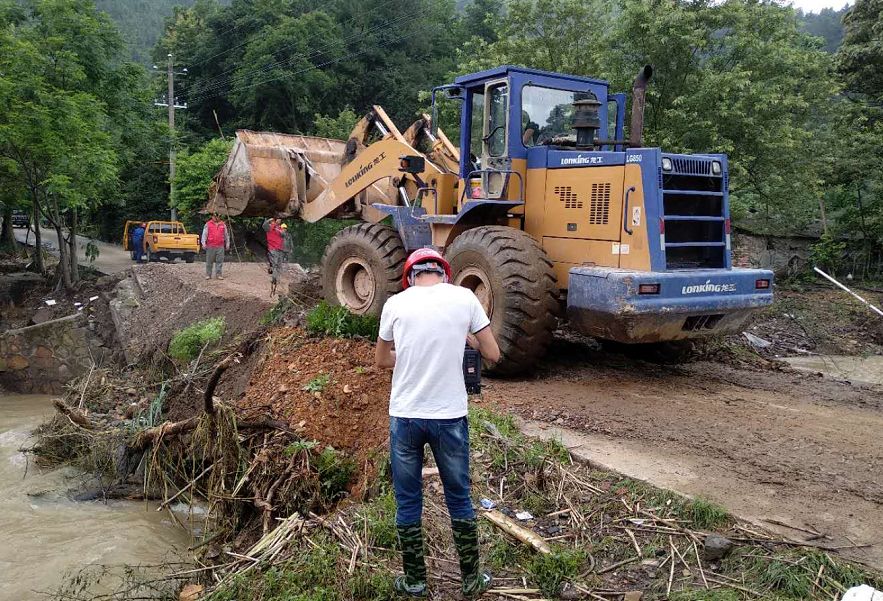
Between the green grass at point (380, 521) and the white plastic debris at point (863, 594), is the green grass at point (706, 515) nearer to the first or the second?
the white plastic debris at point (863, 594)

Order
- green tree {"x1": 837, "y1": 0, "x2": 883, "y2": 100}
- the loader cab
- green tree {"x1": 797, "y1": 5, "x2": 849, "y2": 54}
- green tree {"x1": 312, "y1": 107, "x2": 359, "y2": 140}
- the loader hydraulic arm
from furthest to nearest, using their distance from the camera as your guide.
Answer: green tree {"x1": 797, "y1": 5, "x2": 849, "y2": 54} → green tree {"x1": 312, "y1": 107, "x2": 359, "y2": 140} → green tree {"x1": 837, "y1": 0, "x2": 883, "y2": 100} → the loader hydraulic arm → the loader cab

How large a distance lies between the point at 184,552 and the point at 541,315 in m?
4.15

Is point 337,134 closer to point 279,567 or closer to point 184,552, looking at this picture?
point 184,552

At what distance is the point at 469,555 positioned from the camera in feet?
13.4

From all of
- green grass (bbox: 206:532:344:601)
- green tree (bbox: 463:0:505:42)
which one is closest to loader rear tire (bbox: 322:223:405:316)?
green grass (bbox: 206:532:344:601)

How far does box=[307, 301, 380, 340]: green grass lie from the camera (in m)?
9.02

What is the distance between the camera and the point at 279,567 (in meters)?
4.64

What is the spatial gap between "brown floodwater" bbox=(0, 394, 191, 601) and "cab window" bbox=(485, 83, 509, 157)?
524cm

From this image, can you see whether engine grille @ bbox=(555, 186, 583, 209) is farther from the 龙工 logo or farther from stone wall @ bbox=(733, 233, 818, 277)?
stone wall @ bbox=(733, 233, 818, 277)

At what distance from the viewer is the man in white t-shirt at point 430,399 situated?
4.00 metres

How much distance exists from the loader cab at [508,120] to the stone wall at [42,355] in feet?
34.0

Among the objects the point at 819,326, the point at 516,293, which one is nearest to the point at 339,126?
the point at 819,326

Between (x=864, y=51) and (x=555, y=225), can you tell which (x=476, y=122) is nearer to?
(x=555, y=225)

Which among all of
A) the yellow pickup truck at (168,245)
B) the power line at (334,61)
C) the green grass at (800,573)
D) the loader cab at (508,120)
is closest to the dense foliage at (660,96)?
the yellow pickup truck at (168,245)
